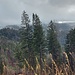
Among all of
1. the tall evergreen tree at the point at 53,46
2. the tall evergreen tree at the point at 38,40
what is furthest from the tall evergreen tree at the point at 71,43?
the tall evergreen tree at the point at 38,40

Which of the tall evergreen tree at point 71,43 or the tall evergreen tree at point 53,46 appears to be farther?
the tall evergreen tree at point 53,46

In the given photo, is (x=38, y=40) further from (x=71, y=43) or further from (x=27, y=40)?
(x=71, y=43)

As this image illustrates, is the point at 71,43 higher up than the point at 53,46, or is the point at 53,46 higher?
the point at 71,43

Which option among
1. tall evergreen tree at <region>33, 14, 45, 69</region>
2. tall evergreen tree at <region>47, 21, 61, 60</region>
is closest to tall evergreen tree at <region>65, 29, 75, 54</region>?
tall evergreen tree at <region>47, 21, 61, 60</region>

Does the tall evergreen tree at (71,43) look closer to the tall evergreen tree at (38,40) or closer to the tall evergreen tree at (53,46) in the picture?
the tall evergreen tree at (53,46)

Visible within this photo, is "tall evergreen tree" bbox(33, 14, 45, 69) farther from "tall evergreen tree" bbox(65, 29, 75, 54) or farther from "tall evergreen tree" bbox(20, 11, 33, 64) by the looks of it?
"tall evergreen tree" bbox(65, 29, 75, 54)

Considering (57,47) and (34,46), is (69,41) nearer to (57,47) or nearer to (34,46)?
(57,47)

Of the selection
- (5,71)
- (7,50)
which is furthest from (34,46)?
(7,50)

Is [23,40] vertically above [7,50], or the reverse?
[23,40]

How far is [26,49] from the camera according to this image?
169 feet

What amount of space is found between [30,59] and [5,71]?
46.6 m

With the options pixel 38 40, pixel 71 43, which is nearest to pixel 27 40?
pixel 38 40

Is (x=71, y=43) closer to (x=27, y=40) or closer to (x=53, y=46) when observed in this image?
(x=53, y=46)

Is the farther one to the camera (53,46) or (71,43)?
(71,43)
